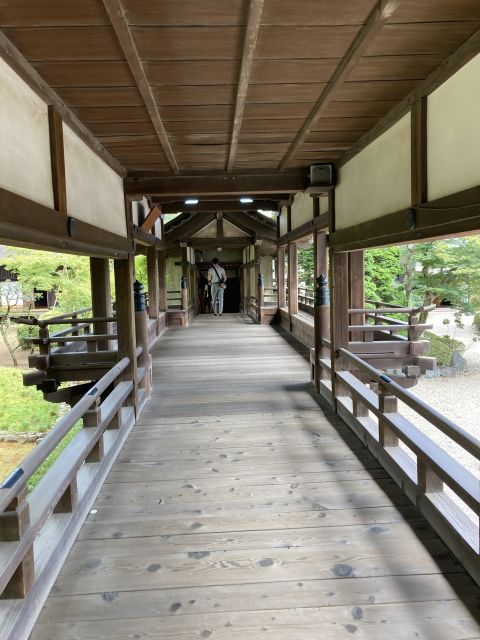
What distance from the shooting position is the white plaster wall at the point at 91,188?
3.44 m

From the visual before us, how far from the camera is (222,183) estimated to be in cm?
544

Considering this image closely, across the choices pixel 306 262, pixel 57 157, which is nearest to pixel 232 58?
pixel 57 157

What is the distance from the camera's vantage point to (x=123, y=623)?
87.9 inches

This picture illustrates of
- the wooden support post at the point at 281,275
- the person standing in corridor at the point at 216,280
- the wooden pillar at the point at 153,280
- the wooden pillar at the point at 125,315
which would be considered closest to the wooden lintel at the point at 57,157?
the wooden pillar at the point at 125,315

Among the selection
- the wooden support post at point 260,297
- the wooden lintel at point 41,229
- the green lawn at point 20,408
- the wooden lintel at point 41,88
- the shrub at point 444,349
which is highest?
the wooden lintel at point 41,88

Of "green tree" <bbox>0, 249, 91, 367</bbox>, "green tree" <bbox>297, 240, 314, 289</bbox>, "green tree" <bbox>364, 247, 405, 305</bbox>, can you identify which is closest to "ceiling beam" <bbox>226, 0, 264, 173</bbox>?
"green tree" <bbox>0, 249, 91, 367</bbox>

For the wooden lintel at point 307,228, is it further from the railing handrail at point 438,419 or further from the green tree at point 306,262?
the green tree at point 306,262

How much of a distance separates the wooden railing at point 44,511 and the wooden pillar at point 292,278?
7.62 metres

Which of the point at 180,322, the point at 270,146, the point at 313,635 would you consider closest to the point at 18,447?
the point at 180,322

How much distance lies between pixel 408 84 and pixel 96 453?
3.45m

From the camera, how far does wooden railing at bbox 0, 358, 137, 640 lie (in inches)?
81.8

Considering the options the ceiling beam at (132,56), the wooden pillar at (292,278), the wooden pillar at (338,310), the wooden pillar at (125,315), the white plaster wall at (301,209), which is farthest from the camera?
the wooden pillar at (292,278)

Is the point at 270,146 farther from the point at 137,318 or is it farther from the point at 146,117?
the point at 137,318

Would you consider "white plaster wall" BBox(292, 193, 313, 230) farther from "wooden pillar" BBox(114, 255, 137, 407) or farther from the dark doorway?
the dark doorway
